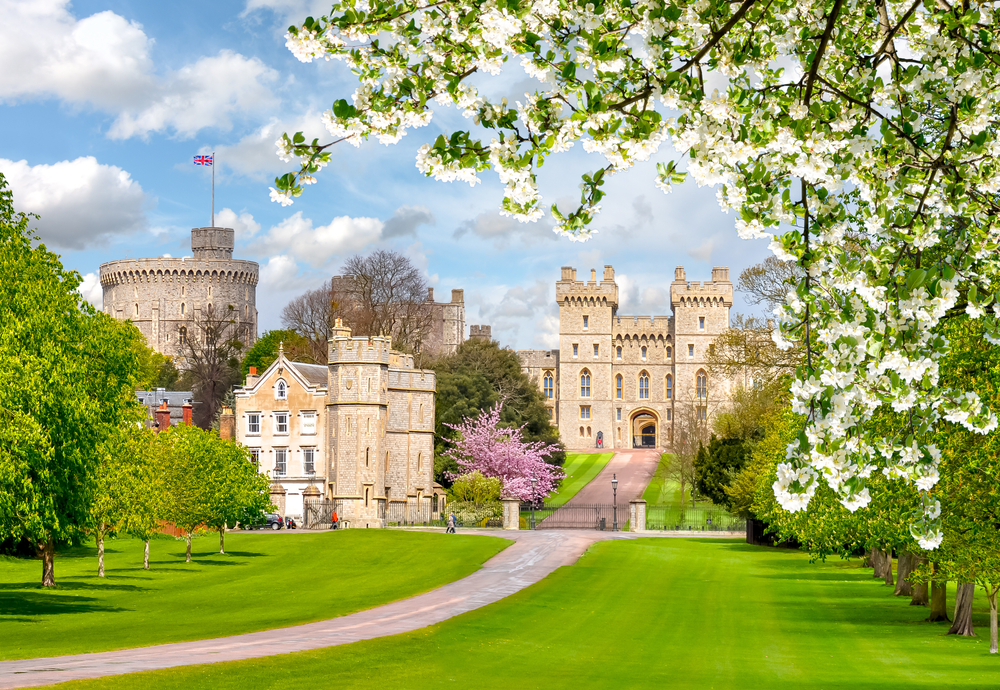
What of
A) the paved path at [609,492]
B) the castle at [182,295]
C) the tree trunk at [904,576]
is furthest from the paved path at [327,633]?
the castle at [182,295]

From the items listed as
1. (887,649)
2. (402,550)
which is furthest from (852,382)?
(402,550)

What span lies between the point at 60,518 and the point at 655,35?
21076 millimetres

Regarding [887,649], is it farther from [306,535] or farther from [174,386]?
[174,386]

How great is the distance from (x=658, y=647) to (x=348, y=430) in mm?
33729

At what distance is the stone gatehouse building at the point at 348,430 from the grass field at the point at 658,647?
21.1m

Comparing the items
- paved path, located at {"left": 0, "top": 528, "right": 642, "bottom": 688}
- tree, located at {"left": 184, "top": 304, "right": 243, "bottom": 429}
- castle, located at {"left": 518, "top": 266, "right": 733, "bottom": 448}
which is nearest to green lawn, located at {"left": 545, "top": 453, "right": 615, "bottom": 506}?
castle, located at {"left": 518, "top": 266, "right": 733, "bottom": 448}

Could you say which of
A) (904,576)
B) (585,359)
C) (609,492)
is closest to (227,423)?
(609,492)

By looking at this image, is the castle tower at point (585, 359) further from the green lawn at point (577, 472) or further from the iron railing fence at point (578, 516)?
the iron railing fence at point (578, 516)

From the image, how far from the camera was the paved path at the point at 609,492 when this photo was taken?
53969 millimetres

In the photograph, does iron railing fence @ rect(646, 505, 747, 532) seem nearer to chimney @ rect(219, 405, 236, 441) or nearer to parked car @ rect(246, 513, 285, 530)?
parked car @ rect(246, 513, 285, 530)

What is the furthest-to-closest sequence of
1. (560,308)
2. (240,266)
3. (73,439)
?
(240,266) → (560,308) → (73,439)

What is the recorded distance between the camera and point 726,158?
5.54m

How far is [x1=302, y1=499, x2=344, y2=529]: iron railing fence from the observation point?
167ft

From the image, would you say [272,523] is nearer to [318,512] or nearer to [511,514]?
[318,512]
